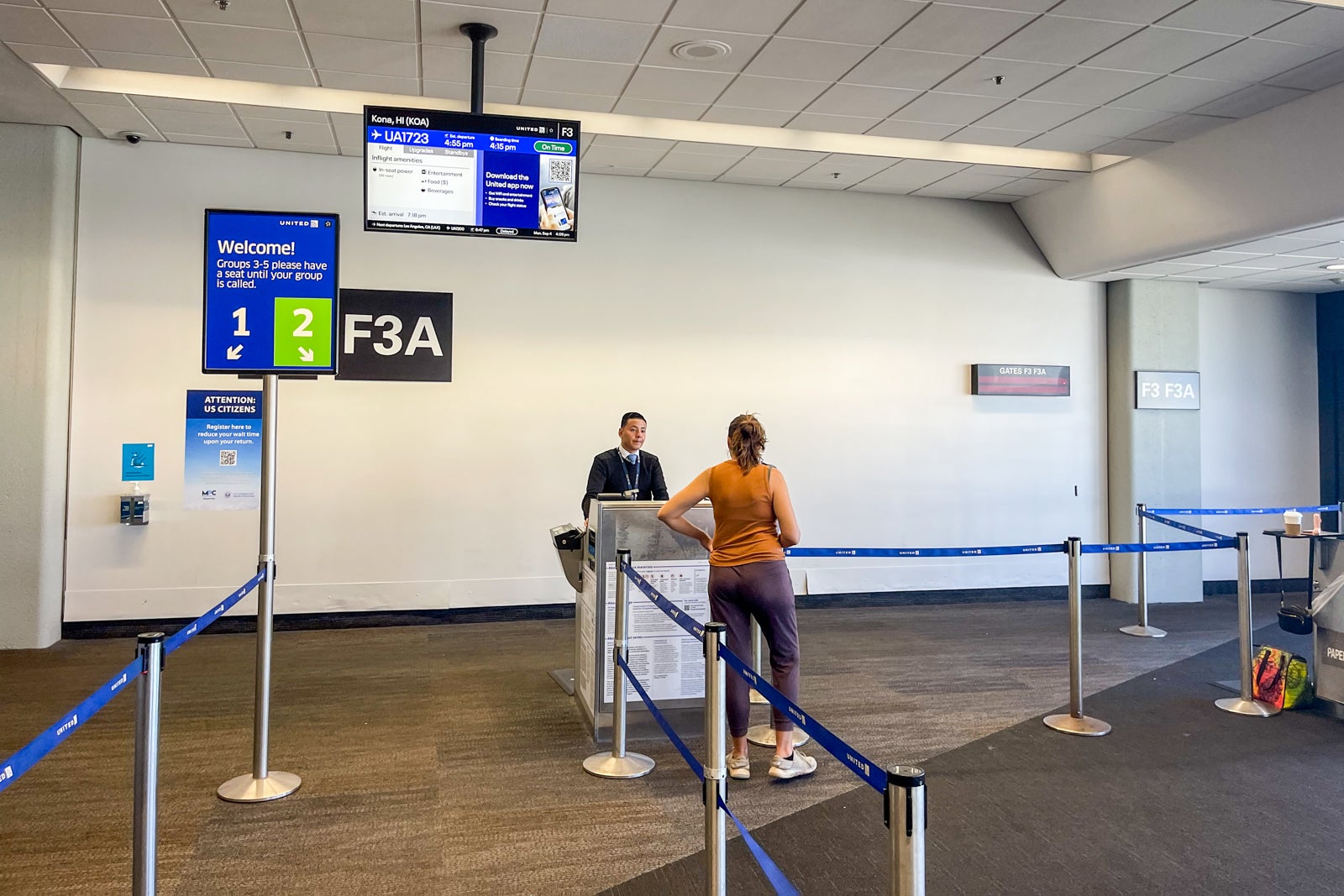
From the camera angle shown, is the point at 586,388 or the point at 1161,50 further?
the point at 586,388

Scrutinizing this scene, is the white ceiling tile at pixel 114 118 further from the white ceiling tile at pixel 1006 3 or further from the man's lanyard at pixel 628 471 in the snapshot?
the white ceiling tile at pixel 1006 3

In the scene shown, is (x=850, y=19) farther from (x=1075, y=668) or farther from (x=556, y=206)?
(x=1075, y=668)

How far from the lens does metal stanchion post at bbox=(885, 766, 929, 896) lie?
66.1 inches

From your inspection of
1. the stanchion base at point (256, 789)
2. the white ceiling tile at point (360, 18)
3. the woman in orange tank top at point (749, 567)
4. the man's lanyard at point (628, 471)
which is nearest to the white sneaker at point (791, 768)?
the woman in orange tank top at point (749, 567)

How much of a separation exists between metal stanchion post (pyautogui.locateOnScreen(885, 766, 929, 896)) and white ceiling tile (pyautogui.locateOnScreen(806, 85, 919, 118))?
4839 millimetres

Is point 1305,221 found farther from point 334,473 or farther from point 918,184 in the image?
point 334,473

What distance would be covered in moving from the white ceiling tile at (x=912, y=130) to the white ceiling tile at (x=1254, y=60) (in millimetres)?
1561

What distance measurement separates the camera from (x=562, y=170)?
485cm

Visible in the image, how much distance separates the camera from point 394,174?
469 centimetres

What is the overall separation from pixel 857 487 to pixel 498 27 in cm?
488

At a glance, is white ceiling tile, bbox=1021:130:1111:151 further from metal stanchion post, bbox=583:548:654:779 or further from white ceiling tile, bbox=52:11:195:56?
white ceiling tile, bbox=52:11:195:56

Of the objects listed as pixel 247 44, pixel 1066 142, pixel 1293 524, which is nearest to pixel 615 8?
pixel 247 44

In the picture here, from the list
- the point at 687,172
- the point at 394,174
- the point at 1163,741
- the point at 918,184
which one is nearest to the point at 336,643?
the point at 394,174

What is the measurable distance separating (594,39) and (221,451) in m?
4.10
